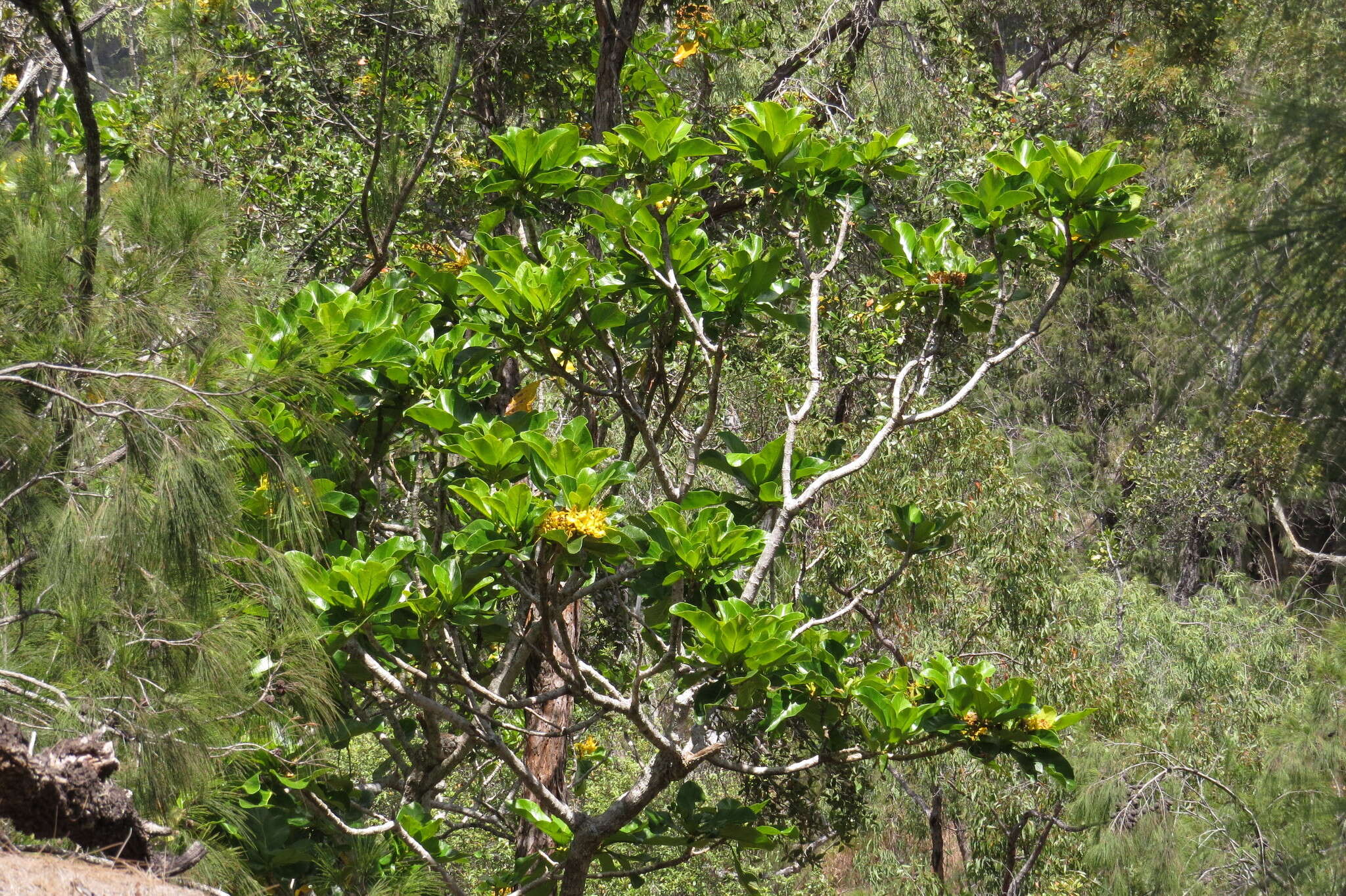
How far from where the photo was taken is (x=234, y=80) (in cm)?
464

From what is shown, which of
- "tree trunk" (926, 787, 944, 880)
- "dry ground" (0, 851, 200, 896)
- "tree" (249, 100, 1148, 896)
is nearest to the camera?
"dry ground" (0, 851, 200, 896)

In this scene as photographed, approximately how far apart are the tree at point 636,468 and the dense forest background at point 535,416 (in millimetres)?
13

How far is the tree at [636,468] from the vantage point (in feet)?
6.70

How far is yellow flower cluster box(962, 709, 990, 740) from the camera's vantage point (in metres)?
2.12

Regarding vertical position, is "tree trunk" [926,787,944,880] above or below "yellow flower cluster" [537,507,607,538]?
below

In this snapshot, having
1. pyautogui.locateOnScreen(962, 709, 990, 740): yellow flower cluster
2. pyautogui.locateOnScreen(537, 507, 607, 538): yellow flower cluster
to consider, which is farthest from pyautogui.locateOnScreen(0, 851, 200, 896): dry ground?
pyautogui.locateOnScreen(962, 709, 990, 740): yellow flower cluster

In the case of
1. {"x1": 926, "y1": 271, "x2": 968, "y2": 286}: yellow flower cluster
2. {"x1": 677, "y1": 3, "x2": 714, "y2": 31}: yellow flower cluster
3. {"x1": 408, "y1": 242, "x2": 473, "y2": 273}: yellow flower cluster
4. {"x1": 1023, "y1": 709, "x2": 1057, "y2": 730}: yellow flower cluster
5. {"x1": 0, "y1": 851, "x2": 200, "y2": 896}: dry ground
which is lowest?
{"x1": 0, "y1": 851, "x2": 200, "y2": 896}: dry ground

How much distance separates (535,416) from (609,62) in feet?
4.50

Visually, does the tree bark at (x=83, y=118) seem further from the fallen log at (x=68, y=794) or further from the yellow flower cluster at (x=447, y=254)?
the yellow flower cluster at (x=447, y=254)

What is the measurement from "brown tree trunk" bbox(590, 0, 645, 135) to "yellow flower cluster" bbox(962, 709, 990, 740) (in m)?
1.84

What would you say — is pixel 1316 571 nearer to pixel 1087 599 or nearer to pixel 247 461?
pixel 1087 599

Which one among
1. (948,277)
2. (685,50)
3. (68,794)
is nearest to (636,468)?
(948,277)

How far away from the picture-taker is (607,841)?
2.48m

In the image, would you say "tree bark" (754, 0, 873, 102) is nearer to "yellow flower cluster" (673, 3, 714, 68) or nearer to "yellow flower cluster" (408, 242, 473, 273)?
"yellow flower cluster" (673, 3, 714, 68)
